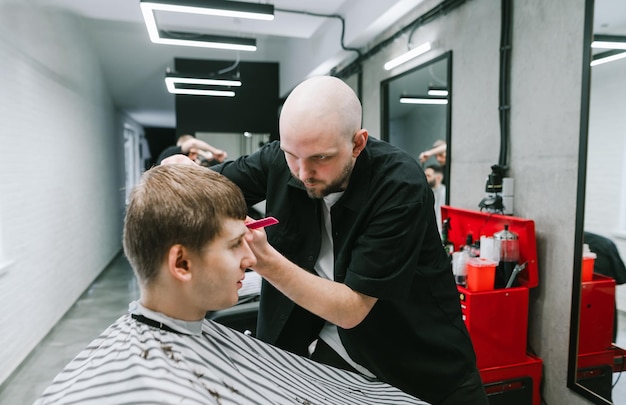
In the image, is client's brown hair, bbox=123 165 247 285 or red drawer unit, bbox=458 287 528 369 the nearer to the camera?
client's brown hair, bbox=123 165 247 285

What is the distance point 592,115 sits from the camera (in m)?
1.79

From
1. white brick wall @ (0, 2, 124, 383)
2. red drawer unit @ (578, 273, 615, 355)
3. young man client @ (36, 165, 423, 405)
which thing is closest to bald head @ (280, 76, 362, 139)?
young man client @ (36, 165, 423, 405)

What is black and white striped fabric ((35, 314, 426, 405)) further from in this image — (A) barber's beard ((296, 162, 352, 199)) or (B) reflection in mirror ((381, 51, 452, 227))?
(B) reflection in mirror ((381, 51, 452, 227))

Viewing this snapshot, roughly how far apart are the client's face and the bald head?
29 centimetres

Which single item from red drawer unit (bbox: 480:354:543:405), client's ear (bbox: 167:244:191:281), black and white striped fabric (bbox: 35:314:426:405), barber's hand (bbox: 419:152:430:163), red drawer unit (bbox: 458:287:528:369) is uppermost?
Result: barber's hand (bbox: 419:152:430:163)

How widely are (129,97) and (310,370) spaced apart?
8473 mm

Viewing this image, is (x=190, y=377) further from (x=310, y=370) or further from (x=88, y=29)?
(x=88, y=29)

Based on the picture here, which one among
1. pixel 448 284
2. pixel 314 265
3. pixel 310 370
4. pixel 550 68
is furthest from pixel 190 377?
pixel 550 68

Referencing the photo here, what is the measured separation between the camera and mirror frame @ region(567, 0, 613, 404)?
1.79 meters

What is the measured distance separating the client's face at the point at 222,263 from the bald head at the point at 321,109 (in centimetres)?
29

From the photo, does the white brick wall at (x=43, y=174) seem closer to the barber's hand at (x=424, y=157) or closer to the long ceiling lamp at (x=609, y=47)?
the barber's hand at (x=424, y=157)

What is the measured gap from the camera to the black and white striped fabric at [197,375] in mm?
861

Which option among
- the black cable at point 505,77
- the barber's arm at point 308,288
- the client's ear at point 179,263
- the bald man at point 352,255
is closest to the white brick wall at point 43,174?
the bald man at point 352,255

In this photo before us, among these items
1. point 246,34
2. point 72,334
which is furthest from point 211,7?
point 246,34
